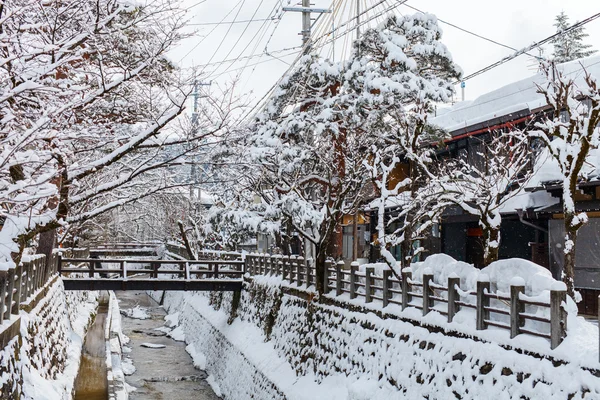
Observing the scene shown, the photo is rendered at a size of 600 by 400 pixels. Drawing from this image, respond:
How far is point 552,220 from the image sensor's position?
19250mm

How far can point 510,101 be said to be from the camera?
23453mm

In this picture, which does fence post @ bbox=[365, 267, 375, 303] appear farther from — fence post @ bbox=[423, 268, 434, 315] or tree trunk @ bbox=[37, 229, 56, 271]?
tree trunk @ bbox=[37, 229, 56, 271]

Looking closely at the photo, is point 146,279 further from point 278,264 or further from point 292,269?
point 292,269

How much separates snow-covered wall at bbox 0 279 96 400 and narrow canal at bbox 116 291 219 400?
165 inches

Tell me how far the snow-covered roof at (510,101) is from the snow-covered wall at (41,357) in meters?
15.9

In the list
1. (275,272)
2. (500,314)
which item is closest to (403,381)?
(500,314)

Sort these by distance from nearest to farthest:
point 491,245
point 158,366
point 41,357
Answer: point 41,357 < point 491,245 < point 158,366

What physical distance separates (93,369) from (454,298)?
14645mm

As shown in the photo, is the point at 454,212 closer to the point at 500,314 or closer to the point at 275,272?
the point at 275,272

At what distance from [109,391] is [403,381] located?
9700mm

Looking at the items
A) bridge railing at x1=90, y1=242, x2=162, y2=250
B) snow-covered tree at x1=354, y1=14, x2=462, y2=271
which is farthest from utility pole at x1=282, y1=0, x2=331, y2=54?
bridge railing at x1=90, y1=242, x2=162, y2=250

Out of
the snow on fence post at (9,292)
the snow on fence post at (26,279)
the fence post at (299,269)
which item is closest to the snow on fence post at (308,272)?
the fence post at (299,269)

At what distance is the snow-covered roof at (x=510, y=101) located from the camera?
20156 mm

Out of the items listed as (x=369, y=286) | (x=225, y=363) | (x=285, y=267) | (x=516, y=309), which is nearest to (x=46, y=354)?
(x=369, y=286)
